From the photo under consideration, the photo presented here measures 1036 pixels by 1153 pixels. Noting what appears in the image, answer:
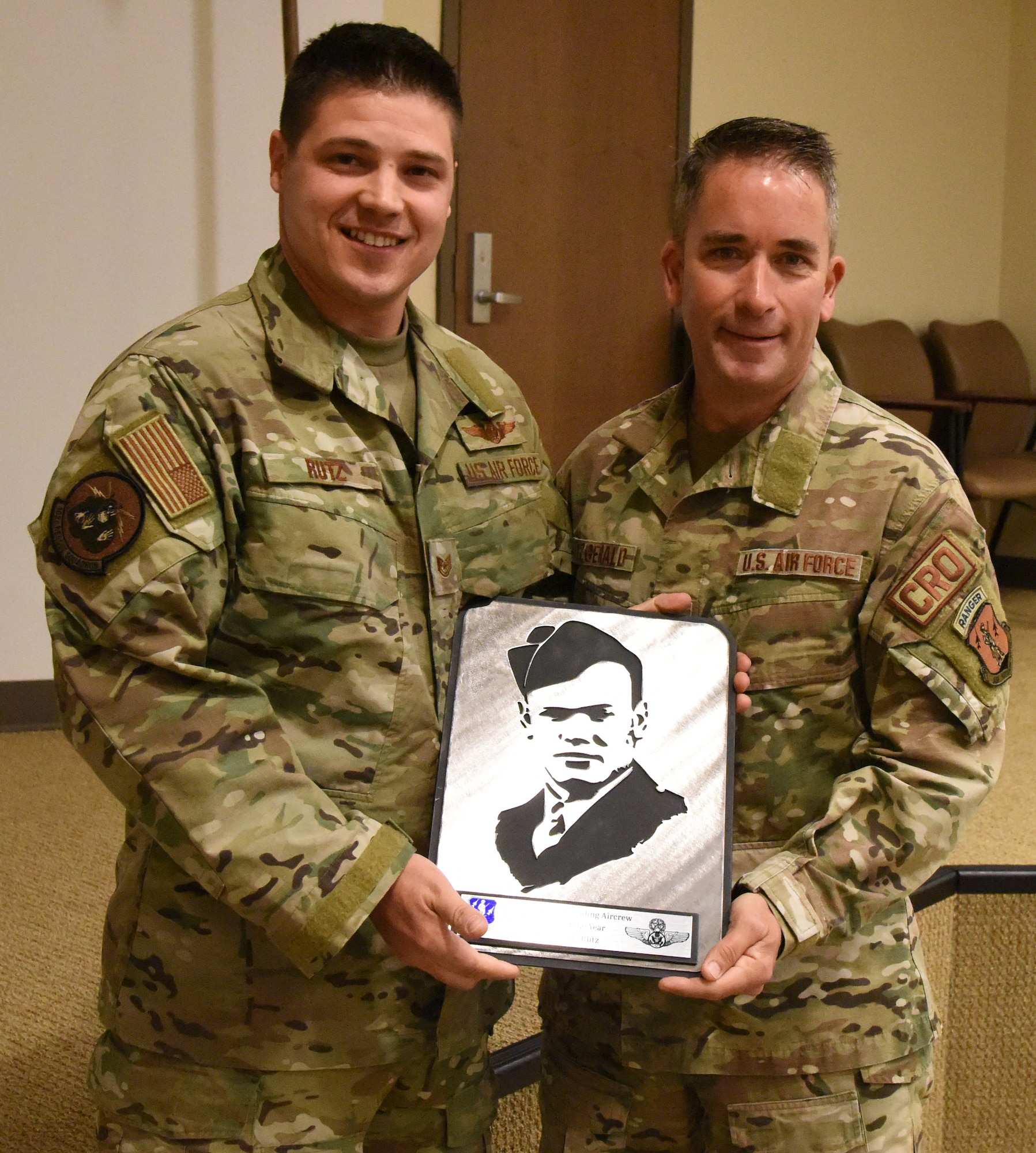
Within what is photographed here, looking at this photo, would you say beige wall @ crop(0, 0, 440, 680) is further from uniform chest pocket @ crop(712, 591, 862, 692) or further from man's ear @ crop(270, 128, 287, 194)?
uniform chest pocket @ crop(712, 591, 862, 692)

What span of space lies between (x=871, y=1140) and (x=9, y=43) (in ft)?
9.32

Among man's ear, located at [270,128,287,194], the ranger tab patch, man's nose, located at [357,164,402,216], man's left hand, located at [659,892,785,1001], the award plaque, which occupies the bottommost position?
man's left hand, located at [659,892,785,1001]

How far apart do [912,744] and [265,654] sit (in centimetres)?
63

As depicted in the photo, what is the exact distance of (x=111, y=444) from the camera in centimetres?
109

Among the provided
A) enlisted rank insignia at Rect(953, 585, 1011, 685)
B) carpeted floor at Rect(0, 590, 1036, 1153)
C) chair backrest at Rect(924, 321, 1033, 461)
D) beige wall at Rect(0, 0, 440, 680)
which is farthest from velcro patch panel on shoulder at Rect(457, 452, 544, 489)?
chair backrest at Rect(924, 321, 1033, 461)

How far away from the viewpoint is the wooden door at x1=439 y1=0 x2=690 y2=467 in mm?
3793

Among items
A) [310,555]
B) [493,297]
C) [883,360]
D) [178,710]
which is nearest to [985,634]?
[310,555]

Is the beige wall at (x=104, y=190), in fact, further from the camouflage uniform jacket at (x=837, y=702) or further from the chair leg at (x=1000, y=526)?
the chair leg at (x=1000, y=526)

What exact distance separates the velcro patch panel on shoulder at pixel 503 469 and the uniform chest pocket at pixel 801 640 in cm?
29

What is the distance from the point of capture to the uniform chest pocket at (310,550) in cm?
115

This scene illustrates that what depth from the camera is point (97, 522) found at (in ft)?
3.54

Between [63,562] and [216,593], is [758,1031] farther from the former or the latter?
[63,562]

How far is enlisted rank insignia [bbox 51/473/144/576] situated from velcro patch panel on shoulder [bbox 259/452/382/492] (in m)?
0.13

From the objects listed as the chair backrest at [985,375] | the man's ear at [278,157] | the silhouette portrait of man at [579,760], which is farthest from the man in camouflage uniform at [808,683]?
the chair backrest at [985,375]
